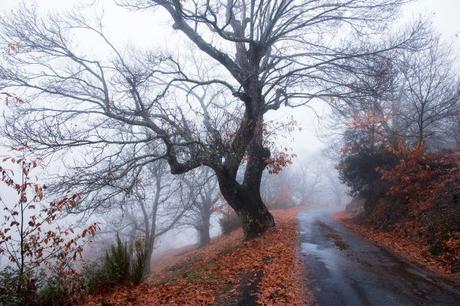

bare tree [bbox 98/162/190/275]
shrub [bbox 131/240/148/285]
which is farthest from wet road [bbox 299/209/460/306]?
bare tree [bbox 98/162/190/275]

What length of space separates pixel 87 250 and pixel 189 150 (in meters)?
39.2

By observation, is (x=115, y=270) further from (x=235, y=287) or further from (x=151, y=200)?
(x=151, y=200)

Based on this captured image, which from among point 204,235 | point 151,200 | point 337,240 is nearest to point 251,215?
point 337,240

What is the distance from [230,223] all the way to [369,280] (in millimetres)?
16405

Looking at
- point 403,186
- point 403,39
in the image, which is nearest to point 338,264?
point 403,186

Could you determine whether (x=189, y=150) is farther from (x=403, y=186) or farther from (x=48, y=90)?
(x=403, y=186)

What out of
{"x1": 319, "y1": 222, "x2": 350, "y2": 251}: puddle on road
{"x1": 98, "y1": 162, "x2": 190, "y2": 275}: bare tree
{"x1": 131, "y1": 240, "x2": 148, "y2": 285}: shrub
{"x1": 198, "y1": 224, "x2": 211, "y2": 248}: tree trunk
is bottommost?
{"x1": 319, "y1": 222, "x2": 350, "y2": 251}: puddle on road

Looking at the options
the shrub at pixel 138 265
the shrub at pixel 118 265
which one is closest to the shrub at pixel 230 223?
the shrub at pixel 138 265

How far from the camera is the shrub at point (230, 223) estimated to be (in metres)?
23.2

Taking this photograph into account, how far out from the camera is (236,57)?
1600 centimetres

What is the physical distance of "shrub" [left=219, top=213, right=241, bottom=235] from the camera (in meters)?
23.2

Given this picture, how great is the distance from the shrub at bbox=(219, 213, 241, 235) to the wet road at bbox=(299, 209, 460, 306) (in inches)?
485

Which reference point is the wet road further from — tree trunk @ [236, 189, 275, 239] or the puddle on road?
tree trunk @ [236, 189, 275, 239]

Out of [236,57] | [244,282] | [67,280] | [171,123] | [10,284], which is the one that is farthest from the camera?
[236,57]
